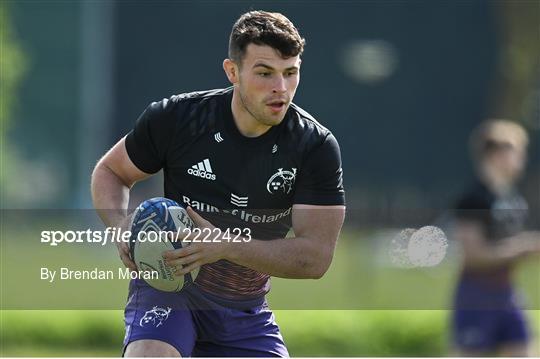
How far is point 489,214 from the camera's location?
25.1ft

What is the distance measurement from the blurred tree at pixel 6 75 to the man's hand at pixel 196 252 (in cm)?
1242

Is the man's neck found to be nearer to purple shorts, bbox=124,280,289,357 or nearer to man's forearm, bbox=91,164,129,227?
man's forearm, bbox=91,164,129,227

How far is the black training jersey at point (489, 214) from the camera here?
296 inches

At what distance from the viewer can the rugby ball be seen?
5.20 meters

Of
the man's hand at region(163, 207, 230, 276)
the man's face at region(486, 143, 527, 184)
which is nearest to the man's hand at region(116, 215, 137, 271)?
the man's hand at region(163, 207, 230, 276)

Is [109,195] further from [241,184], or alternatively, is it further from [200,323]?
[200,323]

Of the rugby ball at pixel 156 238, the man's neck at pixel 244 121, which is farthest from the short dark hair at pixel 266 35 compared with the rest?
the rugby ball at pixel 156 238

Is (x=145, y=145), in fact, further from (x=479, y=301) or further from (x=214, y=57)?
(x=214, y=57)

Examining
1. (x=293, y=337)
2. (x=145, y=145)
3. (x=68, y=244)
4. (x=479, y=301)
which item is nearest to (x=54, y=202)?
(x=68, y=244)

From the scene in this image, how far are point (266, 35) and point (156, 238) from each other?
1.07 metres

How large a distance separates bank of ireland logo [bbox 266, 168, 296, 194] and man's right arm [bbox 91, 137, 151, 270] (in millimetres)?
637

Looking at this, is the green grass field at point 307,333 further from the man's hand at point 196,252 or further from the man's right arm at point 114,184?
the man's hand at point 196,252

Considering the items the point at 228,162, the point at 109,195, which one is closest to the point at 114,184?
the point at 109,195

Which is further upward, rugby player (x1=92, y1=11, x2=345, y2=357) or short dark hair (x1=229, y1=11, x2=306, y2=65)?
short dark hair (x1=229, y1=11, x2=306, y2=65)
